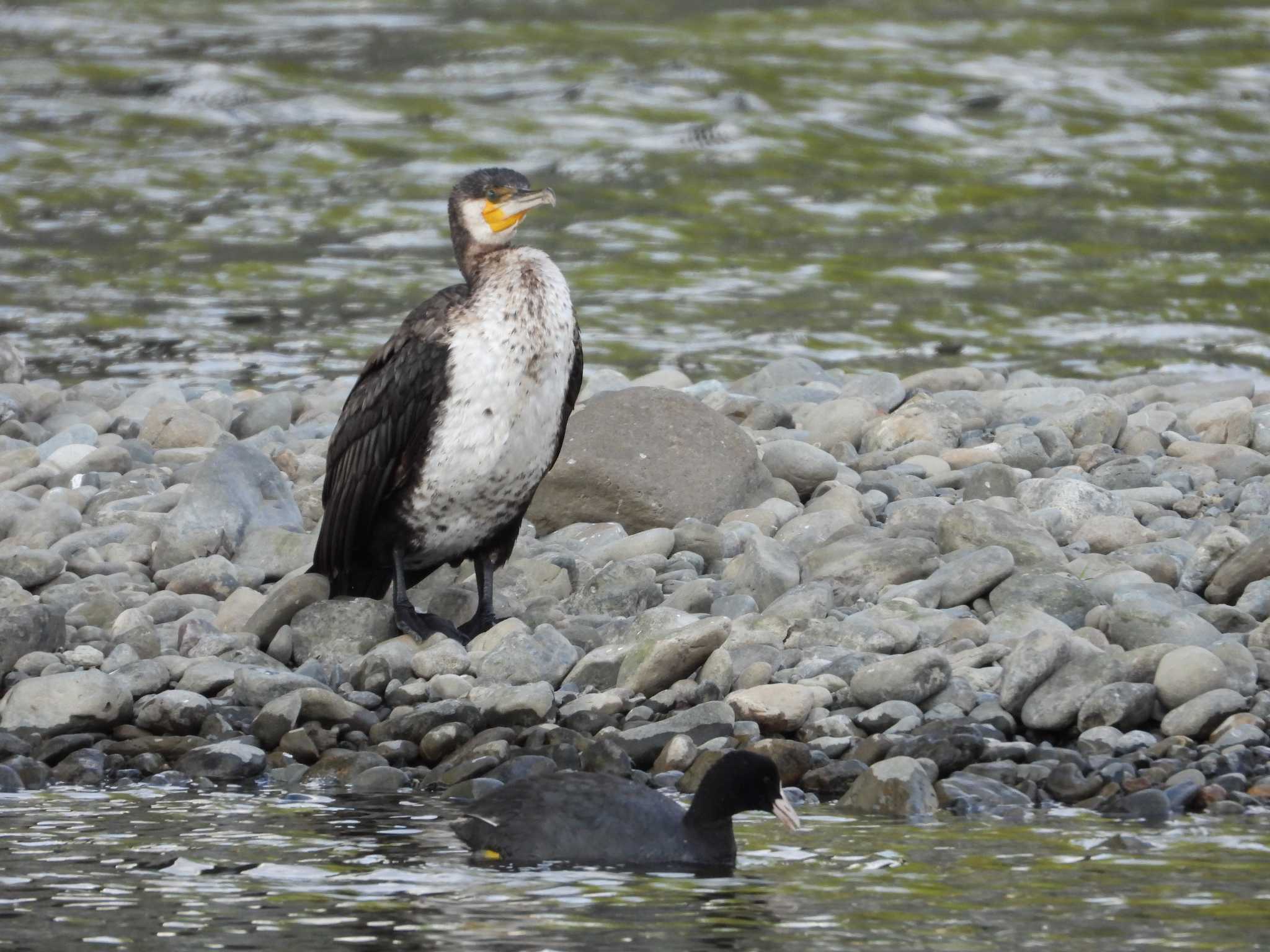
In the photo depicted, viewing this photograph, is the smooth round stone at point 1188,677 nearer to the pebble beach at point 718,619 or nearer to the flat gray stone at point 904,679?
the pebble beach at point 718,619

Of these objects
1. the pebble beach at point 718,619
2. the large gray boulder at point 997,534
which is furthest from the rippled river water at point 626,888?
the large gray boulder at point 997,534

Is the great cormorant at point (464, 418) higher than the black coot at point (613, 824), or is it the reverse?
the great cormorant at point (464, 418)

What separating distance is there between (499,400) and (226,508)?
5.81ft

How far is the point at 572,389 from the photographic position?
320 inches

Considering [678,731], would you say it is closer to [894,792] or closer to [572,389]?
[894,792]

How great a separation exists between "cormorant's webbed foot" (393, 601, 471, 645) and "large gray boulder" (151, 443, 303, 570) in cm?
114

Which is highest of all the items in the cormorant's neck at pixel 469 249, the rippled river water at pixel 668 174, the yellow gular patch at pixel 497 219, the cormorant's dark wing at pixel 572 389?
the yellow gular patch at pixel 497 219

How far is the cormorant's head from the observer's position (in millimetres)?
8242

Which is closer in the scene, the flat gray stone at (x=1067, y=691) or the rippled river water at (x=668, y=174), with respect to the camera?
the flat gray stone at (x=1067, y=691)

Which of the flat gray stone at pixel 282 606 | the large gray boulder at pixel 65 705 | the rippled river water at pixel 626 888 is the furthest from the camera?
the flat gray stone at pixel 282 606

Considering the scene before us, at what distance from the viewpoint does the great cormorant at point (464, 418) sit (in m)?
7.88

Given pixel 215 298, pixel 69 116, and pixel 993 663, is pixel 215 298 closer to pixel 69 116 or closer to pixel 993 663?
pixel 69 116

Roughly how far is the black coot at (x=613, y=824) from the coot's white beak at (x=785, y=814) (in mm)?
73

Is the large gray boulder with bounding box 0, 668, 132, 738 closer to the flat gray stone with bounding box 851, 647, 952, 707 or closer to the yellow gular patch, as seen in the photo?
the yellow gular patch
